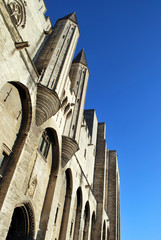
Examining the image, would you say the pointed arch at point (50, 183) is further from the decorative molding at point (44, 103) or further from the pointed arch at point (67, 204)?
the pointed arch at point (67, 204)

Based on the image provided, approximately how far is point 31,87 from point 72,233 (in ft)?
34.5

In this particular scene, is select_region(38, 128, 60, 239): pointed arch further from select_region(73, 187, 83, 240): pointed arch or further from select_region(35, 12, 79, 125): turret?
select_region(73, 187, 83, 240): pointed arch

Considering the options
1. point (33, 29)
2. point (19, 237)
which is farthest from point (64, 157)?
point (33, 29)

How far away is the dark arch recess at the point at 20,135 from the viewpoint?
7.27 metres

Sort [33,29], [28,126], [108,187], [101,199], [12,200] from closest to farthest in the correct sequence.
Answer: [12,200]
[28,126]
[33,29]
[101,199]
[108,187]

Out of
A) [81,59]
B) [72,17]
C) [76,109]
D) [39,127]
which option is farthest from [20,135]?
[81,59]

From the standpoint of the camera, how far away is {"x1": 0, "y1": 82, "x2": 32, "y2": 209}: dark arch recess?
7270mm

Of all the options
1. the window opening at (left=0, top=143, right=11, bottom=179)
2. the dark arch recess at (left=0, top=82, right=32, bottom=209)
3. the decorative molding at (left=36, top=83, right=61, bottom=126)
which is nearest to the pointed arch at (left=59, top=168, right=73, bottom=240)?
the decorative molding at (left=36, top=83, right=61, bottom=126)

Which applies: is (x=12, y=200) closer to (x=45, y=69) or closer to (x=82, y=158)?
(x=45, y=69)

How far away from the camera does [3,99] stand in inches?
298

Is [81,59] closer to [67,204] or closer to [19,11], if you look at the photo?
[19,11]

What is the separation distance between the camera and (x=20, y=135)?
8461 millimetres

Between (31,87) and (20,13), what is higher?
(20,13)

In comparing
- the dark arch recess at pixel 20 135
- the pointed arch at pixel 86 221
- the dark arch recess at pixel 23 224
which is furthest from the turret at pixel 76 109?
the pointed arch at pixel 86 221
